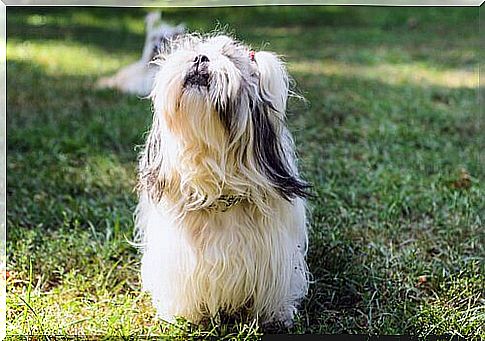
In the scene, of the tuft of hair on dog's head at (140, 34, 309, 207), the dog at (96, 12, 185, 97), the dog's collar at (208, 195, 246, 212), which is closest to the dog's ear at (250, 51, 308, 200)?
the tuft of hair on dog's head at (140, 34, 309, 207)

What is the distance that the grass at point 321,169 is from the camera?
3492 mm

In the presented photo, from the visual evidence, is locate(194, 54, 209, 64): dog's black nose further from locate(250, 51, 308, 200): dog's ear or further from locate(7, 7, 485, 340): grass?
locate(7, 7, 485, 340): grass

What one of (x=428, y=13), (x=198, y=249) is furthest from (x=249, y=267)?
(x=428, y=13)

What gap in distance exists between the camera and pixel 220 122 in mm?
2871

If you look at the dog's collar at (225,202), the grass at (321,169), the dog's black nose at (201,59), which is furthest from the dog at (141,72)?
the dog's black nose at (201,59)

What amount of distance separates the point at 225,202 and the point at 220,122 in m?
0.36

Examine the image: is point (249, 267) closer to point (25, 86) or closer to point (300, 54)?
point (25, 86)

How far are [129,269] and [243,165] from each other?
3.83ft

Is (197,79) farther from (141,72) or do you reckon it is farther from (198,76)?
(141,72)

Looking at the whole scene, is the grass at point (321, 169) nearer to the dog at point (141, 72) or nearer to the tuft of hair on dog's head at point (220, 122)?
the dog at point (141, 72)

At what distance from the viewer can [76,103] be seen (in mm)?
5926

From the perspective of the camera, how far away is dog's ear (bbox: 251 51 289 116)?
115 inches

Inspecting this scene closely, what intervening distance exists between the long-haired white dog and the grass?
0.17 metres

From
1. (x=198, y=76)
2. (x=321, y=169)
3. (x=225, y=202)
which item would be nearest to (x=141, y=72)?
(x=321, y=169)
